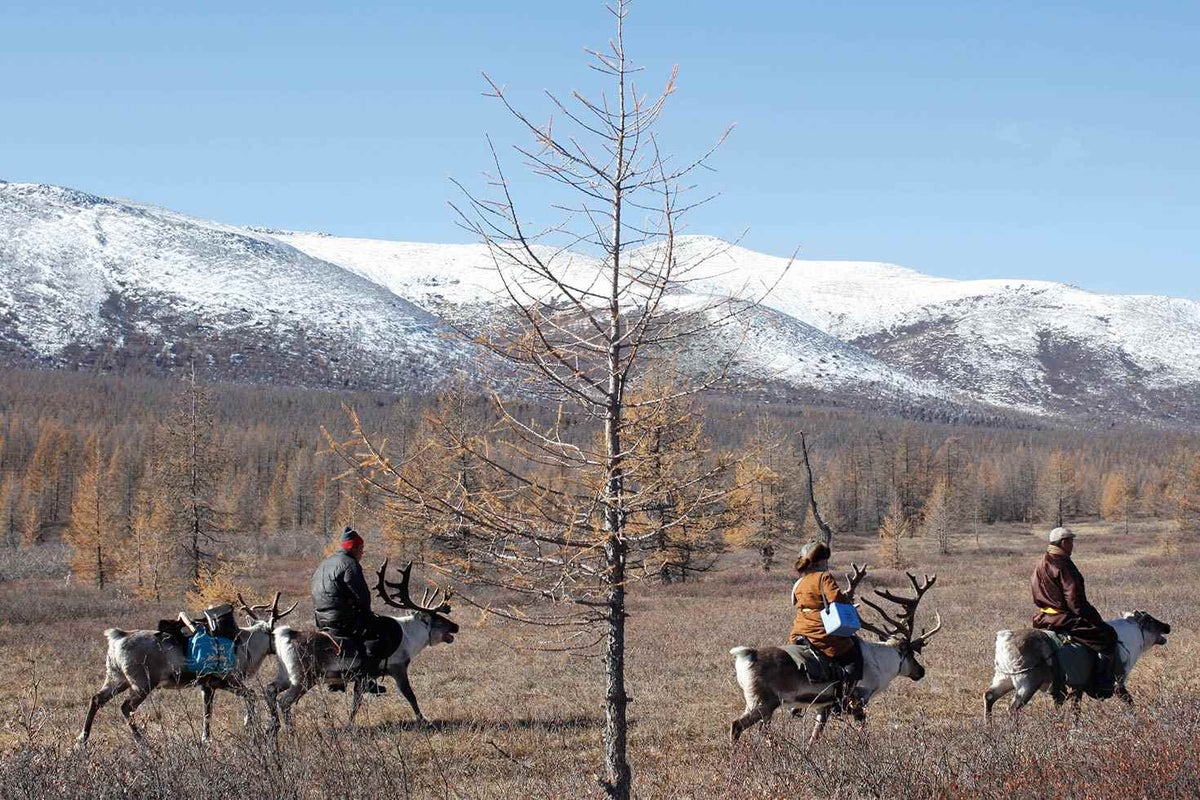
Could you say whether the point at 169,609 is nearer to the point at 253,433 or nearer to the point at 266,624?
the point at 266,624

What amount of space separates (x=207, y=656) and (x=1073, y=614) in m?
9.71

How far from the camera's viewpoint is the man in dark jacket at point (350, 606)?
419 inches

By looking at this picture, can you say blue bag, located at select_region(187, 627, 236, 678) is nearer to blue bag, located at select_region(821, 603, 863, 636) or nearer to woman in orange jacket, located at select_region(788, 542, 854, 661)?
woman in orange jacket, located at select_region(788, 542, 854, 661)

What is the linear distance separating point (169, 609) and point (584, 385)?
28976mm

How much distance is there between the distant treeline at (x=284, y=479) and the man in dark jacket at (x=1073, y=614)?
10.8 ft

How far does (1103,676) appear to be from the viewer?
1029 centimetres

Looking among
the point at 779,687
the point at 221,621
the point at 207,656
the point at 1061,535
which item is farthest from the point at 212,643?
the point at 1061,535

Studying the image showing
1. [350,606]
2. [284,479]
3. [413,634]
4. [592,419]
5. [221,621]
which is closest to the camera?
[592,419]

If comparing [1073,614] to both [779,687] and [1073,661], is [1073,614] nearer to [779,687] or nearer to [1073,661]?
[1073,661]

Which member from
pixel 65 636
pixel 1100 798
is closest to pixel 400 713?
pixel 1100 798

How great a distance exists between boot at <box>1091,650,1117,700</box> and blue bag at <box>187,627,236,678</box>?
380 inches

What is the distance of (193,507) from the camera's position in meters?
30.8

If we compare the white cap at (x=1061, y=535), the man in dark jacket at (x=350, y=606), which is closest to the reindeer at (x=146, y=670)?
the man in dark jacket at (x=350, y=606)

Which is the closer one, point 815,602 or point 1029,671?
point 815,602
